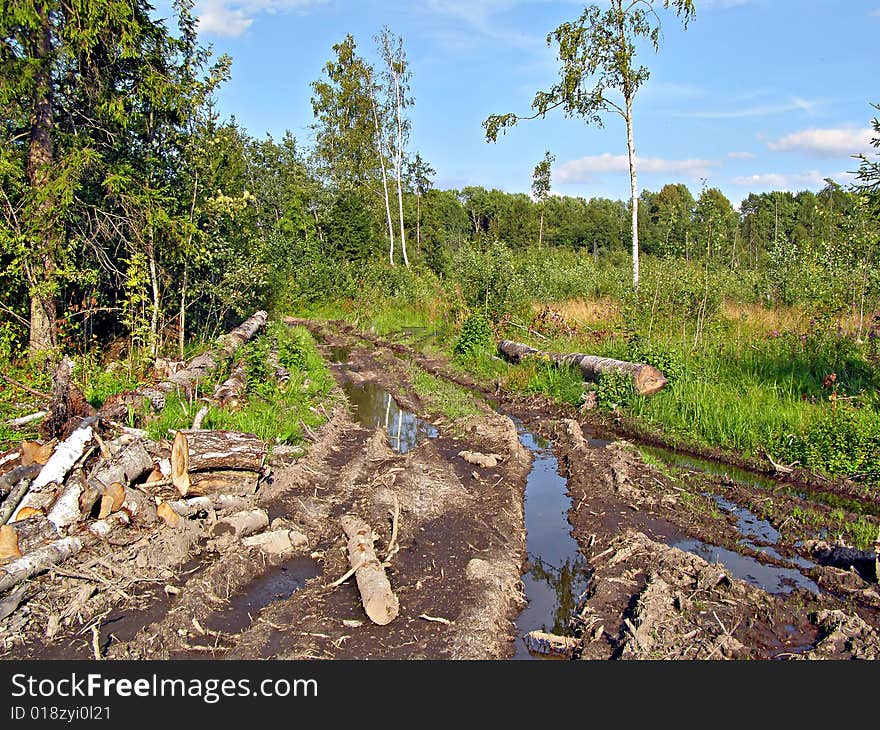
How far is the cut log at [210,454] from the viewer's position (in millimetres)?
6750

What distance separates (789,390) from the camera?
32.6 ft

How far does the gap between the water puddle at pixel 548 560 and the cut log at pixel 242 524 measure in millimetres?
2645

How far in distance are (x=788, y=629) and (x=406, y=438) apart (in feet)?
21.4

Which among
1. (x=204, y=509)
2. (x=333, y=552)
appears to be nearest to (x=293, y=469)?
(x=204, y=509)

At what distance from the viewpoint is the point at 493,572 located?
569 cm

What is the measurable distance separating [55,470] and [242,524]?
70.1 inches

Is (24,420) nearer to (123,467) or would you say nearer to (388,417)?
(123,467)

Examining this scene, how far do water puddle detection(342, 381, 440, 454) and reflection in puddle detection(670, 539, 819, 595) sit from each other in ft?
14.6

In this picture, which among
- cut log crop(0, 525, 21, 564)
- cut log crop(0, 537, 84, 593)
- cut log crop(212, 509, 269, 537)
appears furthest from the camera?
cut log crop(212, 509, 269, 537)

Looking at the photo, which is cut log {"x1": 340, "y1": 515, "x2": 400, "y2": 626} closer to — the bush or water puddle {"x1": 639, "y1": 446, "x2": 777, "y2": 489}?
water puddle {"x1": 639, "y1": 446, "x2": 777, "y2": 489}

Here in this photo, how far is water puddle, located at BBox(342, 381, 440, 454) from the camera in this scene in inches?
410

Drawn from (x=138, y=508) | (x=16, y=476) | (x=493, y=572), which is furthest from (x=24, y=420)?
(x=493, y=572)

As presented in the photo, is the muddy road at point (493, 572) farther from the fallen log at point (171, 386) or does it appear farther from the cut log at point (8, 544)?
the fallen log at point (171, 386)

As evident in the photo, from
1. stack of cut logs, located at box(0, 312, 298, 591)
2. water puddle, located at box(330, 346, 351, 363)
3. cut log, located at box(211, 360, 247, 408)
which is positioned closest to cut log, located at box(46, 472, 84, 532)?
stack of cut logs, located at box(0, 312, 298, 591)
